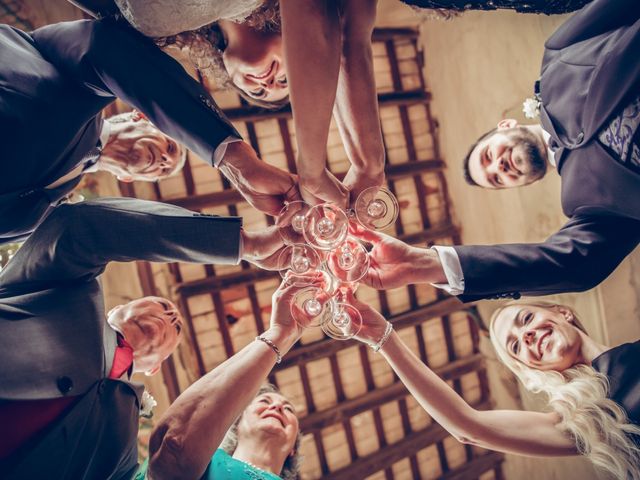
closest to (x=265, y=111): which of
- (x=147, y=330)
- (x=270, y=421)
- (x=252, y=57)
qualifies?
(x=252, y=57)

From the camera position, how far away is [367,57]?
1759 mm

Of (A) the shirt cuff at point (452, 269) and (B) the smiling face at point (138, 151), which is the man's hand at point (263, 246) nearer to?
(A) the shirt cuff at point (452, 269)

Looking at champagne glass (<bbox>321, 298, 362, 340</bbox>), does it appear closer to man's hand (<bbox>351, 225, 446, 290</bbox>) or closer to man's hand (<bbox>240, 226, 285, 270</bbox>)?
man's hand (<bbox>351, 225, 446, 290</bbox>)

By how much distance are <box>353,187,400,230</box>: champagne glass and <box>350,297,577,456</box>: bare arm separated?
1.72 feet

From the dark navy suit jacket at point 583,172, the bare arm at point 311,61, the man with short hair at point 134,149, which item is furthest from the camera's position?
the man with short hair at point 134,149

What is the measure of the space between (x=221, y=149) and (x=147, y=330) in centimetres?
168

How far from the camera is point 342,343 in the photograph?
4.43 meters

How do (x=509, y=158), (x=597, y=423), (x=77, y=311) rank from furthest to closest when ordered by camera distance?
(x=509, y=158)
(x=597, y=423)
(x=77, y=311)

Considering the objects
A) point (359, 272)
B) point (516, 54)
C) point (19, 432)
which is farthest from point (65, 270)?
point (516, 54)

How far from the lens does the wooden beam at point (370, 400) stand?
429cm

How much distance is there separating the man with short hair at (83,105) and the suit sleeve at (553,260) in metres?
0.95

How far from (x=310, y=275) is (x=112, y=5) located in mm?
1316

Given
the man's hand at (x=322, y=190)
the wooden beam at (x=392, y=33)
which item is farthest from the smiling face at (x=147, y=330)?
the wooden beam at (x=392, y=33)

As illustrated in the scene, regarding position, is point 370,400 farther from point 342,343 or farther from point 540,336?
point 540,336
